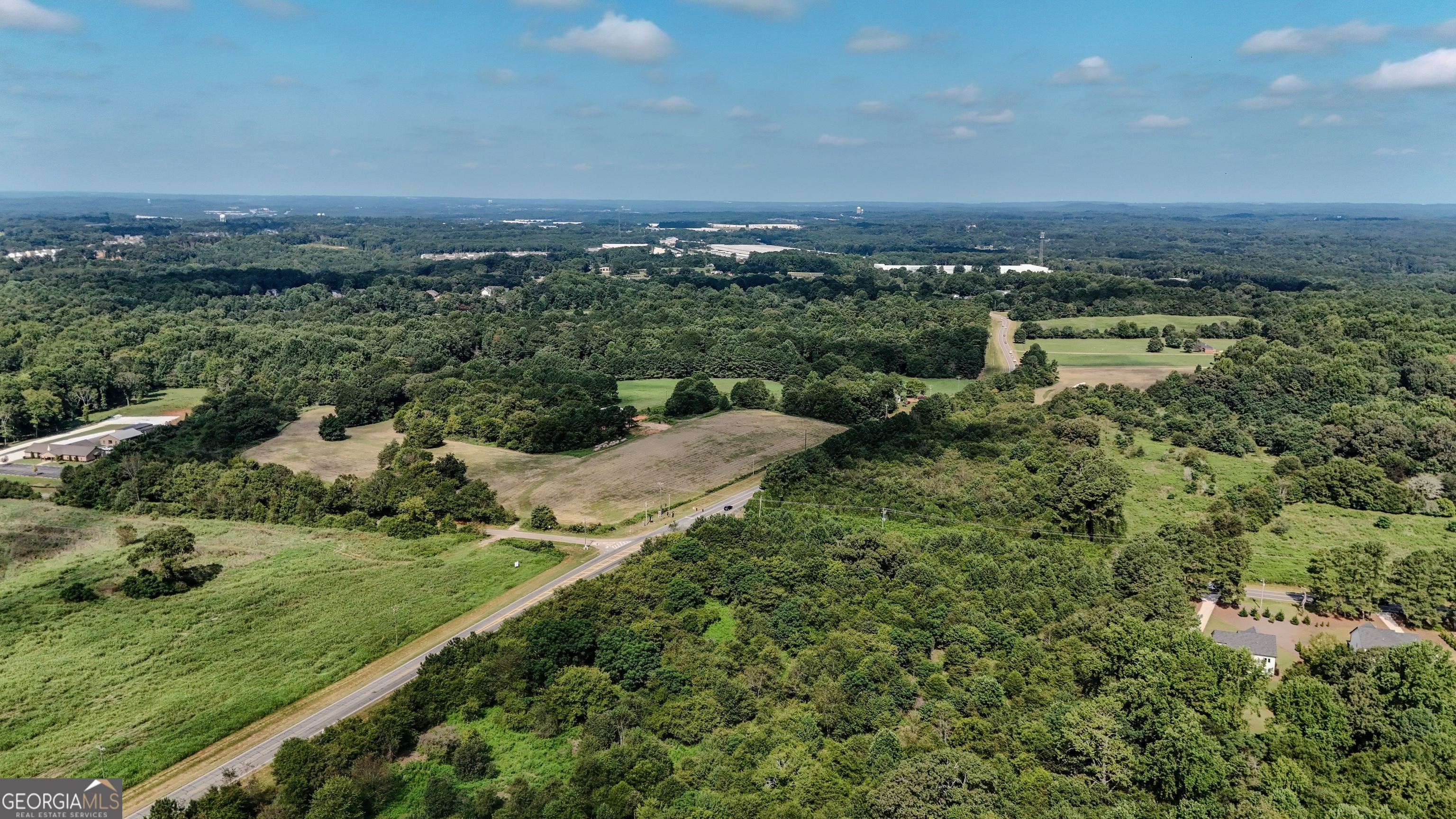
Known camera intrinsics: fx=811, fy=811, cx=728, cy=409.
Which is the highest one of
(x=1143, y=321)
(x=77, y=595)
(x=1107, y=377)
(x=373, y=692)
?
(x=1143, y=321)

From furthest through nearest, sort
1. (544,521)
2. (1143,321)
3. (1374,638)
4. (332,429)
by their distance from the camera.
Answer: (1143,321) → (332,429) → (544,521) → (1374,638)

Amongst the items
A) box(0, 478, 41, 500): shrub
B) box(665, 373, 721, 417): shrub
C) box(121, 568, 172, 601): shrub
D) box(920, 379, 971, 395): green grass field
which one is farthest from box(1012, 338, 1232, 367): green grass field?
box(0, 478, 41, 500): shrub

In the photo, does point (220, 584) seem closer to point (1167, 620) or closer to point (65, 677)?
point (65, 677)

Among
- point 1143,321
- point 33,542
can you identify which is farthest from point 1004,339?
point 33,542

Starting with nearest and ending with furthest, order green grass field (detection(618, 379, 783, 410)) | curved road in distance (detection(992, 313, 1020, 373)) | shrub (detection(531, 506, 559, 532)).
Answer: shrub (detection(531, 506, 559, 532)) < green grass field (detection(618, 379, 783, 410)) < curved road in distance (detection(992, 313, 1020, 373))

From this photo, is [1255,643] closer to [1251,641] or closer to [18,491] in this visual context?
[1251,641]

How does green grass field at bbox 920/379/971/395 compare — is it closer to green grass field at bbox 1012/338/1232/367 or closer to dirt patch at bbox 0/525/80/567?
green grass field at bbox 1012/338/1232/367
